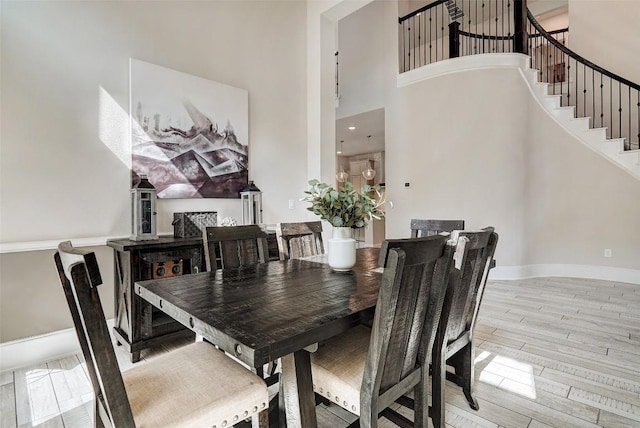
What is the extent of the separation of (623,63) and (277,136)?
20.0ft

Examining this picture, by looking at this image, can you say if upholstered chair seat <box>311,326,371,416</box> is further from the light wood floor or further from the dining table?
the light wood floor

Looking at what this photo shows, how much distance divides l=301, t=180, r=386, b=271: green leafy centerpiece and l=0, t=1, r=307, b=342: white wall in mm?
1781

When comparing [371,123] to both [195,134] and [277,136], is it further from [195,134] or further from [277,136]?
[195,134]

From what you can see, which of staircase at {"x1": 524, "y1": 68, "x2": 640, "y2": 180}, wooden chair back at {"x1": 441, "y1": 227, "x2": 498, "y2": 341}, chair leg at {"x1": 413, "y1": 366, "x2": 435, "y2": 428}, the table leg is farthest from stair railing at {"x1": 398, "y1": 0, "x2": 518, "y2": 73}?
the table leg

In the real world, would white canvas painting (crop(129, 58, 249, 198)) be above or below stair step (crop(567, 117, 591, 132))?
below

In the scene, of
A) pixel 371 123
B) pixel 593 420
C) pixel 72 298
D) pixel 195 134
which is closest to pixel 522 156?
pixel 371 123

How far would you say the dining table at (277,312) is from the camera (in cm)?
97

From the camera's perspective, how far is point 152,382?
1.13 metres

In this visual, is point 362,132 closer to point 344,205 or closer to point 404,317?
point 344,205

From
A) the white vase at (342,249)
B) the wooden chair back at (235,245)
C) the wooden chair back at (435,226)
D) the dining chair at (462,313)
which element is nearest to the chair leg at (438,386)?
the dining chair at (462,313)

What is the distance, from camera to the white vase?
1.76 metres

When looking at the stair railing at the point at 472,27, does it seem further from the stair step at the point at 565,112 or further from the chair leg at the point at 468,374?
the chair leg at the point at 468,374

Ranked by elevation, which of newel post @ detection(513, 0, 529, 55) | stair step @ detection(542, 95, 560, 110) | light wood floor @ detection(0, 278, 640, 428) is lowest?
light wood floor @ detection(0, 278, 640, 428)

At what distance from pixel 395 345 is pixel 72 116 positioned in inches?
109
